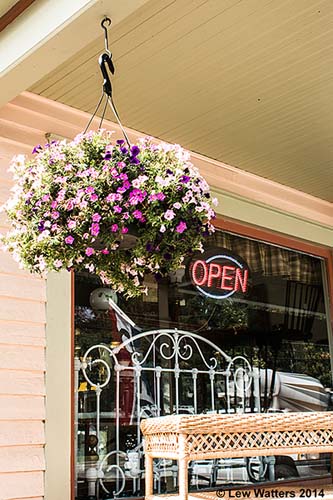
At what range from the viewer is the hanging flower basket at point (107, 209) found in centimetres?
198

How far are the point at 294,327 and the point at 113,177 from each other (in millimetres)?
2647

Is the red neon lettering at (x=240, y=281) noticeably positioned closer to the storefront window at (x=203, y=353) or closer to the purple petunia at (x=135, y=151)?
the storefront window at (x=203, y=353)

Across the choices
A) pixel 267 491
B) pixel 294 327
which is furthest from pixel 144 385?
pixel 294 327

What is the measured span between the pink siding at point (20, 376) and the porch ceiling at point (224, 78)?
0.64 m

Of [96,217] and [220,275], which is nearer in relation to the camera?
[96,217]

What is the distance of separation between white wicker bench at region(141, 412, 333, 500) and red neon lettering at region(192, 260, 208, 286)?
1190mm

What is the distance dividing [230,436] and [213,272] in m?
1.47

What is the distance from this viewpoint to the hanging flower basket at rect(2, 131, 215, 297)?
1.98 m

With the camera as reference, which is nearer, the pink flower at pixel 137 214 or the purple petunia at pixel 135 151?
the pink flower at pixel 137 214

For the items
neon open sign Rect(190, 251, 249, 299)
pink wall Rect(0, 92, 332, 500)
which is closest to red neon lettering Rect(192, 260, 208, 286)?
neon open sign Rect(190, 251, 249, 299)

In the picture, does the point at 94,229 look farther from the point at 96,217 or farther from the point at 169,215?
the point at 169,215

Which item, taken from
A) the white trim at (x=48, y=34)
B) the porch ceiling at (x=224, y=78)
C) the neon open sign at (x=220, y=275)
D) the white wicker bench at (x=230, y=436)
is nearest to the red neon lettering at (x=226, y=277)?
the neon open sign at (x=220, y=275)

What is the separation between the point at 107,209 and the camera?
1.98 m

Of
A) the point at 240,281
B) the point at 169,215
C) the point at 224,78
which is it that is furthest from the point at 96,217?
the point at 240,281
